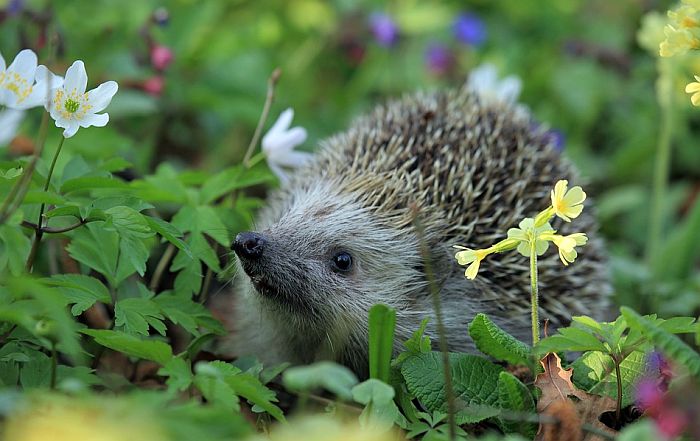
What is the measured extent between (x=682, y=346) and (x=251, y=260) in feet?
4.16

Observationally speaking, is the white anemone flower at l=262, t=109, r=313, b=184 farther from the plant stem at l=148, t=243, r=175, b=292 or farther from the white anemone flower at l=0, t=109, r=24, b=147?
the white anemone flower at l=0, t=109, r=24, b=147

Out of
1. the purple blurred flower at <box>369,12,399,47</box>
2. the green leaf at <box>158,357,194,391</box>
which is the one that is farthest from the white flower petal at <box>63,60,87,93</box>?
the purple blurred flower at <box>369,12,399,47</box>

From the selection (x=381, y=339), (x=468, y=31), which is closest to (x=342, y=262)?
(x=381, y=339)

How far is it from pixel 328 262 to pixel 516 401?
89 cm

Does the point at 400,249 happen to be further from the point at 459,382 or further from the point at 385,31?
the point at 385,31

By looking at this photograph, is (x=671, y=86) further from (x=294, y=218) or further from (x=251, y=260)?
(x=251, y=260)

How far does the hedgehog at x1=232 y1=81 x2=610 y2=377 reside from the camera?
277cm

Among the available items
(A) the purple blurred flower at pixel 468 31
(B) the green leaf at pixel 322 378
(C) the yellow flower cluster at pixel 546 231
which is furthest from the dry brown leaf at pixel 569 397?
(A) the purple blurred flower at pixel 468 31

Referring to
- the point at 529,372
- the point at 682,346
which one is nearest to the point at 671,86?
the point at 529,372

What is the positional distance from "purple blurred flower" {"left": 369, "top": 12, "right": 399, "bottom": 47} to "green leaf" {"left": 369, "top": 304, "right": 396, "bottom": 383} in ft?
9.74

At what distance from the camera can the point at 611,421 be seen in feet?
7.29

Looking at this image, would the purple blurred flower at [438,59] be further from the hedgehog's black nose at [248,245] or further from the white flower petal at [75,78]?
the white flower petal at [75,78]

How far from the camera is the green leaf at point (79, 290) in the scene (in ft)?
6.98

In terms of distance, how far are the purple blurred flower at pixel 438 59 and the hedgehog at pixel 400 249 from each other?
1.77 meters
